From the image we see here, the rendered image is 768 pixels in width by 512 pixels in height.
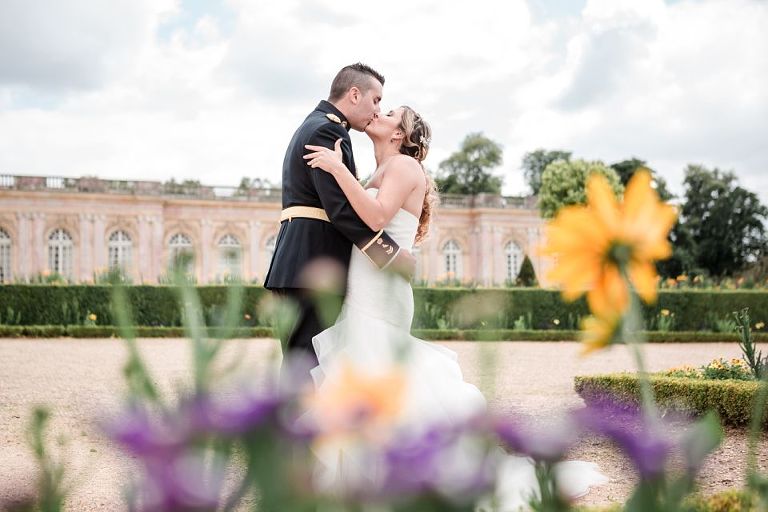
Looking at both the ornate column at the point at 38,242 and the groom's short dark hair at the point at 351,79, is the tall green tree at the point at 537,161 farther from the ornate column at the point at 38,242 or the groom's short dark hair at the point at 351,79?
the groom's short dark hair at the point at 351,79

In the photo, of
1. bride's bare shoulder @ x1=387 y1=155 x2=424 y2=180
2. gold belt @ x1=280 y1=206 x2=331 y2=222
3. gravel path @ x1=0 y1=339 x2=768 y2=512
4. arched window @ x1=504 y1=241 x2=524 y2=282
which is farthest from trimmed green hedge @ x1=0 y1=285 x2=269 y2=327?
arched window @ x1=504 y1=241 x2=524 y2=282

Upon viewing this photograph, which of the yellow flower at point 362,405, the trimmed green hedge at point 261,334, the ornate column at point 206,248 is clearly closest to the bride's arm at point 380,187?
the yellow flower at point 362,405

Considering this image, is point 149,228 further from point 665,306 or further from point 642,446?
point 642,446

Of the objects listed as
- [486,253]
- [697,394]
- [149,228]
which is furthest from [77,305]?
[486,253]

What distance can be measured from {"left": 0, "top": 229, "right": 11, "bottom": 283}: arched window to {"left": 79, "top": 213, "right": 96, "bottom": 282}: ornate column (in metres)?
2.44

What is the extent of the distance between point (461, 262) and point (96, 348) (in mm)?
24090

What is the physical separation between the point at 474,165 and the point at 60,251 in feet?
68.6

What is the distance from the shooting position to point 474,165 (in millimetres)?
39531

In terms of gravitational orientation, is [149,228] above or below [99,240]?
above

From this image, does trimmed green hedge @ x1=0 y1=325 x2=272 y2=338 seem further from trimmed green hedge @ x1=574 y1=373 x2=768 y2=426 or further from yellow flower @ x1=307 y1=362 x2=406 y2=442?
yellow flower @ x1=307 y1=362 x2=406 y2=442

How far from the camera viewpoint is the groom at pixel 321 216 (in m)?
2.56

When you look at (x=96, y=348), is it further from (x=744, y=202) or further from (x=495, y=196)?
(x=744, y=202)

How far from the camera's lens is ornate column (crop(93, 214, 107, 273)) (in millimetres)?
27750

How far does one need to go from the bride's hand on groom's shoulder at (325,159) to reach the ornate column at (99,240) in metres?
27.1
